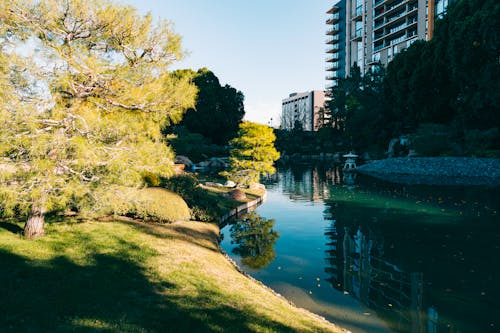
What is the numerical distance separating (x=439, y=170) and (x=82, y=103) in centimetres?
3620

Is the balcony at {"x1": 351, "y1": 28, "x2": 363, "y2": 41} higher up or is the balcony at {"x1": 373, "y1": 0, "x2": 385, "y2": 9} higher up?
the balcony at {"x1": 373, "y1": 0, "x2": 385, "y2": 9}

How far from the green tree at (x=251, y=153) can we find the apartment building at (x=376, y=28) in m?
42.4

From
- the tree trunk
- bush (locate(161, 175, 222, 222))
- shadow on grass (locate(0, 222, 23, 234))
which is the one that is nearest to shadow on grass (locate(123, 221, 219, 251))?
bush (locate(161, 175, 222, 222))

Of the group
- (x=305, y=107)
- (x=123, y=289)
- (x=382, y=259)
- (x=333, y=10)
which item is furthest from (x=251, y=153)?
(x=305, y=107)

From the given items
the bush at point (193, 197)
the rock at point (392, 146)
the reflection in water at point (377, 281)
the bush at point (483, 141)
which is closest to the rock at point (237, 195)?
the bush at point (193, 197)

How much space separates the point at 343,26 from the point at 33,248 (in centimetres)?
8873

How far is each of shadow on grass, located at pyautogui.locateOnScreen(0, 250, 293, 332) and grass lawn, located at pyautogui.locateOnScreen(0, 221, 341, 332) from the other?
0.01m

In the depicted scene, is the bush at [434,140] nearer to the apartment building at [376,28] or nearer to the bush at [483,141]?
the bush at [483,141]

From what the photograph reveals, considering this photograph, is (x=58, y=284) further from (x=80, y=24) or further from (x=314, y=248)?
(x=314, y=248)

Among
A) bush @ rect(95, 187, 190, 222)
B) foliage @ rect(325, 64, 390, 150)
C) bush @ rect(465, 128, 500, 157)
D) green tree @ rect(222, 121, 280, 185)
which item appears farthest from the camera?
foliage @ rect(325, 64, 390, 150)

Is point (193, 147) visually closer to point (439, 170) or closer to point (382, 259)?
point (439, 170)

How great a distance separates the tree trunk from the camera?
8.23 meters

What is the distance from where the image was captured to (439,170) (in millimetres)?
35219

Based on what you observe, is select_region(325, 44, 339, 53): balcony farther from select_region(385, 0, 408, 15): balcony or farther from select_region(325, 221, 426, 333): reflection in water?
select_region(325, 221, 426, 333): reflection in water
